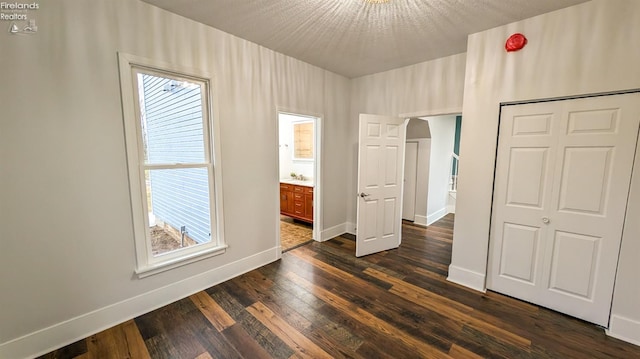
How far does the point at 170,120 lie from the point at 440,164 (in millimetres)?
5035

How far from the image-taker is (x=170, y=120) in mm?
2387

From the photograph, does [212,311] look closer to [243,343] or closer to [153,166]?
[243,343]

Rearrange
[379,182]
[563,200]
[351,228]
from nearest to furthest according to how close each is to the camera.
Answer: [563,200] → [379,182] → [351,228]

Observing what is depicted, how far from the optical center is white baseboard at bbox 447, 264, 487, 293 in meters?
2.58

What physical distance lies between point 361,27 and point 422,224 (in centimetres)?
390

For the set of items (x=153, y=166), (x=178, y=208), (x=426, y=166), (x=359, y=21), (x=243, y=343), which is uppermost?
(x=359, y=21)

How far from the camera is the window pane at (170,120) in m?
2.16

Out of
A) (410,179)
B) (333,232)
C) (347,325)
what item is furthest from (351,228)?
(347,325)

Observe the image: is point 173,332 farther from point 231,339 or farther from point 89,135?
point 89,135

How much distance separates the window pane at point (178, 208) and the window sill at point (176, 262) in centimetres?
15

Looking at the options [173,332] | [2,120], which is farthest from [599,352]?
[2,120]

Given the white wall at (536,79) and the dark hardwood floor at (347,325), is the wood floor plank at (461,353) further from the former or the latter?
the white wall at (536,79)

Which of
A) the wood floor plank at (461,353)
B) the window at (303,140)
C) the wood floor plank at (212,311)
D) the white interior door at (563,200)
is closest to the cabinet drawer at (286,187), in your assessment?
the window at (303,140)

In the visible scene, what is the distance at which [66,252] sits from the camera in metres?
1.80
